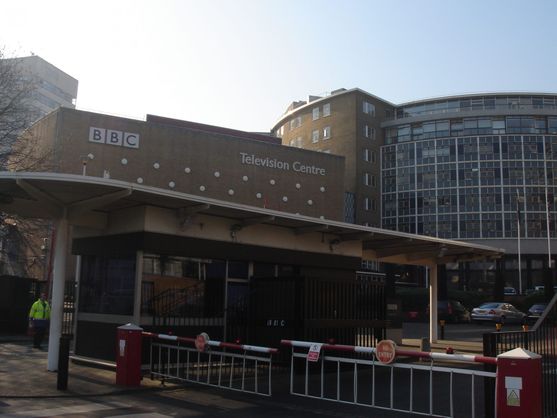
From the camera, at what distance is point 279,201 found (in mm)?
58844

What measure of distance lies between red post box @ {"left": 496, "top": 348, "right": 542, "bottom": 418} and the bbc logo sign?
147ft

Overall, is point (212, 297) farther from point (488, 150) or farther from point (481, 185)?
point (488, 150)

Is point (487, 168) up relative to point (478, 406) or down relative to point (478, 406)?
up

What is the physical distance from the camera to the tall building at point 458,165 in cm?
7888

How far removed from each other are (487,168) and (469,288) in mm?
17371

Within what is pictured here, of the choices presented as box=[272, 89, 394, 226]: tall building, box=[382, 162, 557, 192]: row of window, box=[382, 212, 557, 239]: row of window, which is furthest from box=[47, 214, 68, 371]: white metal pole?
box=[382, 162, 557, 192]: row of window

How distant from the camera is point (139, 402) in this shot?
10.4 m

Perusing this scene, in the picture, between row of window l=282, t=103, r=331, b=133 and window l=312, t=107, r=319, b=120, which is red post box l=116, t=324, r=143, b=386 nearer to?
row of window l=282, t=103, r=331, b=133

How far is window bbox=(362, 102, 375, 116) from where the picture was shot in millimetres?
Answer: 84438

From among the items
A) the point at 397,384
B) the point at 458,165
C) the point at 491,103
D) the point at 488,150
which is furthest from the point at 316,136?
the point at 397,384

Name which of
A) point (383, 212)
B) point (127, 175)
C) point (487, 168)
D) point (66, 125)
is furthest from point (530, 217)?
point (66, 125)

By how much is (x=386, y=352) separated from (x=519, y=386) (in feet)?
7.56

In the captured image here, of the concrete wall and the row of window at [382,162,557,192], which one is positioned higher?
the row of window at [382,162,557,192]

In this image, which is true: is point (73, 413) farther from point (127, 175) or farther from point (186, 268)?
point (127, 175)
